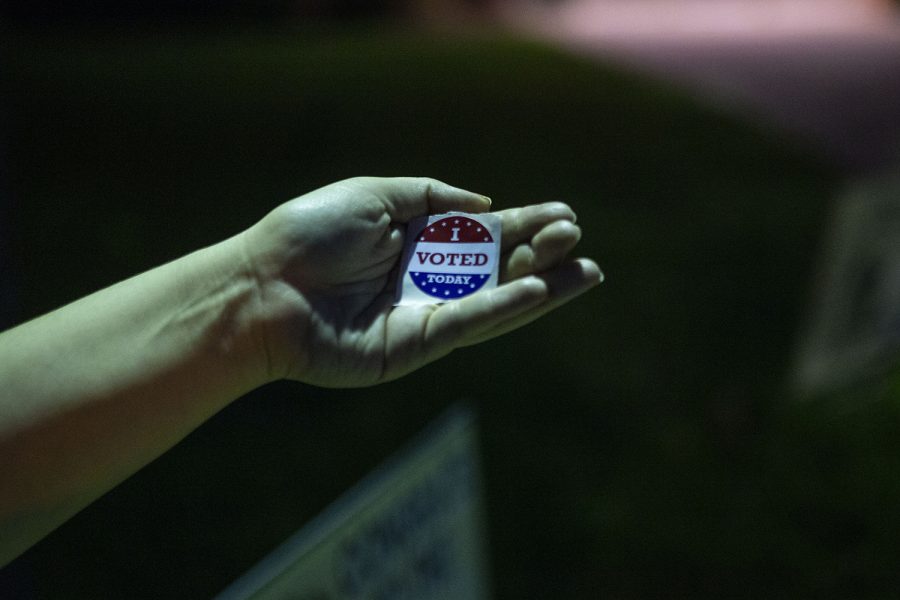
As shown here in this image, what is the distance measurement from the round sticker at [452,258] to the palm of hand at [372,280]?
17mm

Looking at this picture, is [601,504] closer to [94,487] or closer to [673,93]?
[94,487]

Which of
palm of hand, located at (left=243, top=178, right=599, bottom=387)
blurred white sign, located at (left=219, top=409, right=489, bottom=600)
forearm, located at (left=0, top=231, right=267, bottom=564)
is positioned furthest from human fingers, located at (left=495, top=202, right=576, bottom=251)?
blurred white sign, located at (left=219, top=409, right=489, bottom=600)

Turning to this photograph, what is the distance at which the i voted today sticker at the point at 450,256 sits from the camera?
1.02 meters

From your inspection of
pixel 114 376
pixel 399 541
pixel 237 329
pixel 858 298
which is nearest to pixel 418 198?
pixel 237 329

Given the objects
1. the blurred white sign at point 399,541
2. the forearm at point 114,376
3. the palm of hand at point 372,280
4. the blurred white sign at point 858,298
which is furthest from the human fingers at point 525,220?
the blurred white sign at point 858,298

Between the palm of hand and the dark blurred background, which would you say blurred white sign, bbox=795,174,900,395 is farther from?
the palm of hand

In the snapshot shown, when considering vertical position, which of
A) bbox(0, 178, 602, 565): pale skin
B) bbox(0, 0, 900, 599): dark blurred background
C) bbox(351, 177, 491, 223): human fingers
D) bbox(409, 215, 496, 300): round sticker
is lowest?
bbox(0, 0, 900, 599): dark blurred background

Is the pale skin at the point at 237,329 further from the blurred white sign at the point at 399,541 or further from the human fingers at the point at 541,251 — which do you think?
the blurred white sign at the point at 399,541

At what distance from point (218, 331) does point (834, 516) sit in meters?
1.76

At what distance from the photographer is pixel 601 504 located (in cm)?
243

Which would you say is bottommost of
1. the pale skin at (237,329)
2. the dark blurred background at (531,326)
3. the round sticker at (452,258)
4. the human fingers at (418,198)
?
the dark blurred background at (531,326)

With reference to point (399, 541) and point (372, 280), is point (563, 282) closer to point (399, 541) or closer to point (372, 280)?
point (372, 280)

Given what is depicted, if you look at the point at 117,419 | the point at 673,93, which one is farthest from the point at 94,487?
the point at 673,93

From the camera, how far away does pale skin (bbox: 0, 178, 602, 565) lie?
1.04 m
